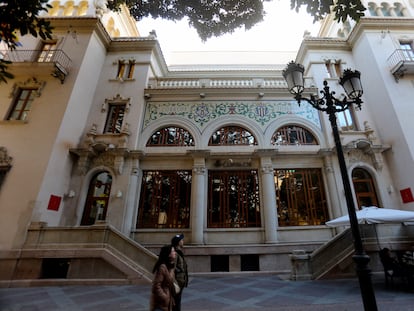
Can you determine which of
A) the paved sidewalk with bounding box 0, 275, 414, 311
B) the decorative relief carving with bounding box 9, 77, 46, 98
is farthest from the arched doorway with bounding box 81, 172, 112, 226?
the decorative relief carving with bounding box 9, 77, 46, 98

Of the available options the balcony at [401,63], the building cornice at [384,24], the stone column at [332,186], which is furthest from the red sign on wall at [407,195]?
the building cornice at [384,24]

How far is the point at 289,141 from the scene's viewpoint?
13.2 meters

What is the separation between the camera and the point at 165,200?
12.2 meters

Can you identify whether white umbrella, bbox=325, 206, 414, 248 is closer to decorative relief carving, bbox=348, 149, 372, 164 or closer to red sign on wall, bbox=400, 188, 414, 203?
red sign on wall, bbox=400, 188, 414, 203

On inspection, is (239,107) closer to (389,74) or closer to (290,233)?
(290,233)

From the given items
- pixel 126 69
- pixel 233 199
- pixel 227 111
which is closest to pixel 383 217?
pixel 233 199

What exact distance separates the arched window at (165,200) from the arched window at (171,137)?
5.83 feet

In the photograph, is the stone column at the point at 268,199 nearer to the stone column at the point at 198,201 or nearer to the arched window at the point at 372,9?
the stone column at the point at 198,201

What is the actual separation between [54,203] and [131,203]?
364cm

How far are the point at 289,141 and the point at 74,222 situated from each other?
502 inches

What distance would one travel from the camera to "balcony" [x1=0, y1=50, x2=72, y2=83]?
496 inches

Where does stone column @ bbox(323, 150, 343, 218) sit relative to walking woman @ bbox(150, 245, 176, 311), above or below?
above

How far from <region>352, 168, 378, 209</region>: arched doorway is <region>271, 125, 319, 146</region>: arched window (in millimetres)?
2837

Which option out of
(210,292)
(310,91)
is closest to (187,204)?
(210,292)
